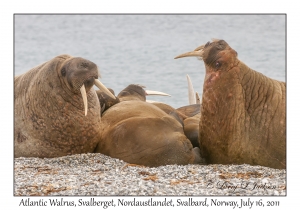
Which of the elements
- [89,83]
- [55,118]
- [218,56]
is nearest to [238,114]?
[218,56]

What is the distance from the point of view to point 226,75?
7469mm

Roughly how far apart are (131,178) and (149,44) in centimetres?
1959

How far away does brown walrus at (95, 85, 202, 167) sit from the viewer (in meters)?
7.43

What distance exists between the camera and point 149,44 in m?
25.9

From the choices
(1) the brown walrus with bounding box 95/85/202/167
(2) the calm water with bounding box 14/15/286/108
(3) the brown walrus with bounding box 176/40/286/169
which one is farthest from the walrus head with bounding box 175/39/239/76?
(2) the calm water with bounding box 14/15/286/108

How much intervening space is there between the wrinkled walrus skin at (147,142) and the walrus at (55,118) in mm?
259

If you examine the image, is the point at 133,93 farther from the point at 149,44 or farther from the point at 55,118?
the point at 149,44

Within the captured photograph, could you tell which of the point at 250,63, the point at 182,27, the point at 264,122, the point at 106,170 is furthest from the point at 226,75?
the point at 182,27

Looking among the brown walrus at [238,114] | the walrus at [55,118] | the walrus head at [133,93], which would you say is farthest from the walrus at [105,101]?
the brown walrus at [238,114]

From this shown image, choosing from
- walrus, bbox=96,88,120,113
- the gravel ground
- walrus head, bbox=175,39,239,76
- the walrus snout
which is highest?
walrus head, bbox=175,39,239,76

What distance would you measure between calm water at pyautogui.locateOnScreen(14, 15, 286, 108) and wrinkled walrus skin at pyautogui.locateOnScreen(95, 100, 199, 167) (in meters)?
8.53

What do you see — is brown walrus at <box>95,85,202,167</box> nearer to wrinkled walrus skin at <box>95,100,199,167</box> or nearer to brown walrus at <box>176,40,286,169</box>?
wrinkled walrus skin at <box>95,100,199,167</box>

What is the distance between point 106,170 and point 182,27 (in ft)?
74.2

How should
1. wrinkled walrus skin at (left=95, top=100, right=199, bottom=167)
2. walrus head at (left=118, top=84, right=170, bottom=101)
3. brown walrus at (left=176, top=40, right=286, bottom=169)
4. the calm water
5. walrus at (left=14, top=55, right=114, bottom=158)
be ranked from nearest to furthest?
1. brown walrus at (left=176, top=40, right=286, bottom=169)
2. wrinkled walrus skin at (left=95, top=100, right=199, bottom=167)
3. walrus at (left=14, top=55, right=114, bottom=158)
4. walrus head at (left=118, top=84, right=170, bottom=101)
5. the calm water
